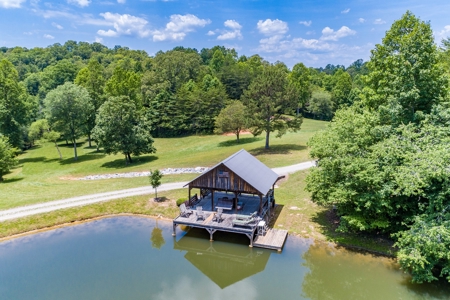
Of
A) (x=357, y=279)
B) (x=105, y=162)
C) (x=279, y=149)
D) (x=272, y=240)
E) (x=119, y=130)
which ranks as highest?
(x=119, y=130)

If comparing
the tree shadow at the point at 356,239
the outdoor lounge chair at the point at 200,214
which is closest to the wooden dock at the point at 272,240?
the tree shadow at the point at 356,239

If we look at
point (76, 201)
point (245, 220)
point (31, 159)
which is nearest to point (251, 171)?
point (245, 220)

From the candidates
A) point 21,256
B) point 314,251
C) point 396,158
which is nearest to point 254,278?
point 314,251

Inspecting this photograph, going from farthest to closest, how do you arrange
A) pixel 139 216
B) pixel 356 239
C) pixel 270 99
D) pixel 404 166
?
pixel 270 99
pixel 139 216
pixel 356 239
pixel 404 166

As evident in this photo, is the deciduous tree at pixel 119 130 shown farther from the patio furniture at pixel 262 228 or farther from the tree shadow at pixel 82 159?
the patio furniture at pixel 262 228

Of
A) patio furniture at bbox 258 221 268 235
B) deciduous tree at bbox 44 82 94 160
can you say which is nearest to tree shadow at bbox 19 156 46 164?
deciduous tree at bbox 44 82 94 160

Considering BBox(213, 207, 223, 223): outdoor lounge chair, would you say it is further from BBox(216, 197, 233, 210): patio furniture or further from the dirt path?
the dirt path

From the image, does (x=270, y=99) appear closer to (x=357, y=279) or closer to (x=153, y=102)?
(x=357, y=279)
